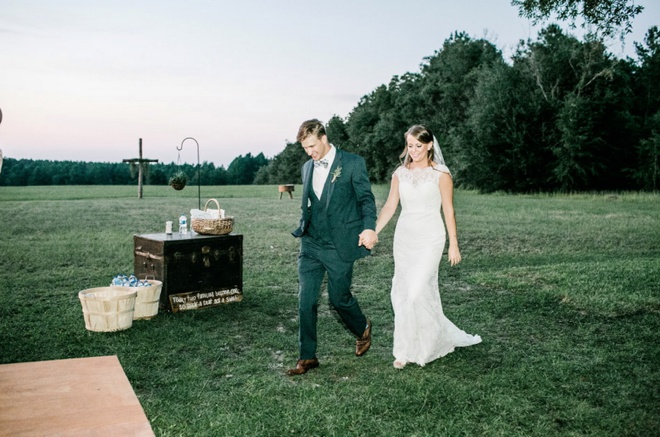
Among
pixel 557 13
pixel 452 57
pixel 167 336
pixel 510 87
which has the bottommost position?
pixel 167 336

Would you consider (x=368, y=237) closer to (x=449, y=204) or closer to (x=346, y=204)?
(x=346, y=204)

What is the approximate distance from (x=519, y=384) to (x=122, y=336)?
4.02 metres

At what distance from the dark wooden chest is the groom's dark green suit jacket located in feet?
9.08

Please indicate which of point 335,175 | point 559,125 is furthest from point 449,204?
point 559,125

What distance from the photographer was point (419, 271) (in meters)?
5.36

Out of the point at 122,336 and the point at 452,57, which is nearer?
the point at 122,336

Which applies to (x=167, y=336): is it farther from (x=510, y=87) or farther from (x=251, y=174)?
(x=251, y=174)

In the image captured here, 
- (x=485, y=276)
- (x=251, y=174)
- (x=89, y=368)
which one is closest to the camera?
(x=89, y=368)

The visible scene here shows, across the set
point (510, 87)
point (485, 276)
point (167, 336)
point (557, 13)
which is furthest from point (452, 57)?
point (167, 336)

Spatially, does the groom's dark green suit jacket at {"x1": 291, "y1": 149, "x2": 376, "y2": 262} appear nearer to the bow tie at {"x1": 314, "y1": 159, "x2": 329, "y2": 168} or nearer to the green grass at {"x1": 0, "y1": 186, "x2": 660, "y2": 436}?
the bow tie at {"x1": 314, "y1": 159, "x2": 329, "y2": 168}

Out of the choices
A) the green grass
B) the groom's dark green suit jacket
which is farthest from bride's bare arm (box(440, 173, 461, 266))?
the green grass

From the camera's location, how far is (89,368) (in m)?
2.43

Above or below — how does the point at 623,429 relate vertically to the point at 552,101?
below

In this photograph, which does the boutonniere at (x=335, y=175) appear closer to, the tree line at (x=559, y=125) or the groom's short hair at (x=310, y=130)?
the groom's short hair at (x=310, y=130)
